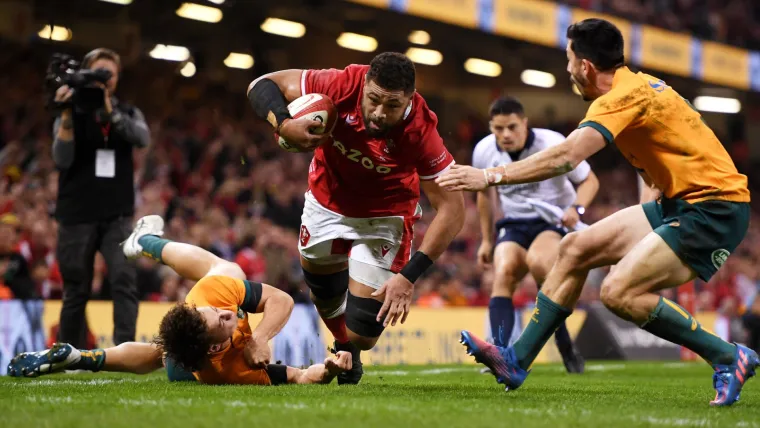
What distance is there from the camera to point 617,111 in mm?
5340

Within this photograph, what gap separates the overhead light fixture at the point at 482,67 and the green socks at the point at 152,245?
1781cm

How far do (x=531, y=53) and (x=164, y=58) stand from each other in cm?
859

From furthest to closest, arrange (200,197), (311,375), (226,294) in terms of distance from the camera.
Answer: (200,197) < (311,375) < (226,294)

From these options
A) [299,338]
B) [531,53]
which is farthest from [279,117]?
[531,53]

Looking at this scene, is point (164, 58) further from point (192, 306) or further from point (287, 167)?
point (192, 306)

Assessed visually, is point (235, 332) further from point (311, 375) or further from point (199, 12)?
point (199, 12)

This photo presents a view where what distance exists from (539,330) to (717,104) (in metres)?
25.3

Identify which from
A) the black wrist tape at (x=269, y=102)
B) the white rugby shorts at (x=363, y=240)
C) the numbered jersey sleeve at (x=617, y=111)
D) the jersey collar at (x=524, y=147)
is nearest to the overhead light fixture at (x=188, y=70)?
the jersey collar at (x=524, y=147)

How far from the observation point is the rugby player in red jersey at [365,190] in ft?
19.0

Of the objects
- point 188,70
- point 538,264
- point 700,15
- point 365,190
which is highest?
point 700,15

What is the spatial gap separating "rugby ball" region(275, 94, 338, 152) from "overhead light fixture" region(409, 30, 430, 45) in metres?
14.8

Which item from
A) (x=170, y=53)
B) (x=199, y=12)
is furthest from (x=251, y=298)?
(x=170, y=53)

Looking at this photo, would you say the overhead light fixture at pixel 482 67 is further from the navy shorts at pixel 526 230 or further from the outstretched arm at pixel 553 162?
the outstretched arm at pixel 553 162

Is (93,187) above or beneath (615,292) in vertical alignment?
above
